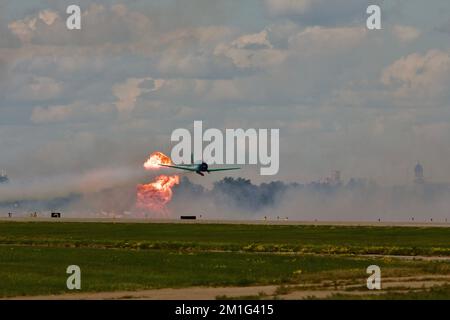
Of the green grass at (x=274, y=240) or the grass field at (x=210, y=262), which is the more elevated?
the green grass at (x=274, y=240)

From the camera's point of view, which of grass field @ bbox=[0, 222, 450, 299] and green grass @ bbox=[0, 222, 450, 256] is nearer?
grass field @ bbox=[0, 222, 450, 299]

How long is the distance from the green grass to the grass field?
0.12 meters

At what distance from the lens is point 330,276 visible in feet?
188

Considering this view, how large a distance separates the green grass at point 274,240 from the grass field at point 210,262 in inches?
4.6

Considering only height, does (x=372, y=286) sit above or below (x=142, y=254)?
below

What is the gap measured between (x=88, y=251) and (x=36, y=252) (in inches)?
180

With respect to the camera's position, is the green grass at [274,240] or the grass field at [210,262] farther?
the green grass at [274,240]

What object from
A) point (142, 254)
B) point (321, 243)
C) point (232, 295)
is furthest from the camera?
point (321, 243)

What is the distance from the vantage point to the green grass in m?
89.2

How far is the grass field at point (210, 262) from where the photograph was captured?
180 feet
